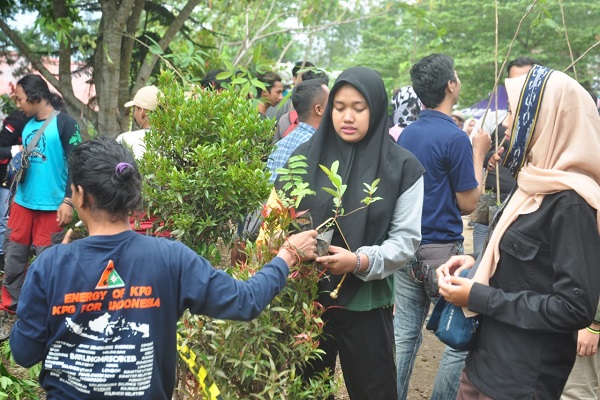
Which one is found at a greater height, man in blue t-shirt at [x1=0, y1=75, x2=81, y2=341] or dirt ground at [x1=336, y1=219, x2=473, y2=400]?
man in blue t-shirt at [x1=0, y1=75, x2=81, y2=341]

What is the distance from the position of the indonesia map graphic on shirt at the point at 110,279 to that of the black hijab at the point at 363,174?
1.17 metres

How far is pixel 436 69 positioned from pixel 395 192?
1318mm

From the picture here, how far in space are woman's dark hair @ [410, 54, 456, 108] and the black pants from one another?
1.50m

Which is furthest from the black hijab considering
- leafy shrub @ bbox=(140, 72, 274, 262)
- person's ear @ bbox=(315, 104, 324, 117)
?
person's ear @ bbox=(315, 104, 324, 117)

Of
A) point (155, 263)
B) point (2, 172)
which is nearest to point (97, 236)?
point (155, 263)

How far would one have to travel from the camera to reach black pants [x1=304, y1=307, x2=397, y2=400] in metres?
3.22

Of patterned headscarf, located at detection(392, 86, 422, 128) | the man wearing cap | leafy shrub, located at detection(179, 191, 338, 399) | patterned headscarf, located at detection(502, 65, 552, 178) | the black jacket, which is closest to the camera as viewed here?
the black jacket

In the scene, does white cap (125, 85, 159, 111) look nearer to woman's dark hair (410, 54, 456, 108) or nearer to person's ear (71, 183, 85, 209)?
woman's dark hair (410, 54, 456, 108)

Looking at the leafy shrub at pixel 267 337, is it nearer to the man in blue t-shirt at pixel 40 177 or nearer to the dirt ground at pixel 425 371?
the dirt ground at pixel 425 371

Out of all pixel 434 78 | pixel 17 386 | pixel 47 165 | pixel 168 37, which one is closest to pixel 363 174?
pixel 434 78

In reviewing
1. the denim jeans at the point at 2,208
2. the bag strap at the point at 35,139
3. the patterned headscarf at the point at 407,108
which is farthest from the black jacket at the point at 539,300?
the denim jeans at the point at 2,208

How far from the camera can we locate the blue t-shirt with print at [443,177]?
12.9 ft

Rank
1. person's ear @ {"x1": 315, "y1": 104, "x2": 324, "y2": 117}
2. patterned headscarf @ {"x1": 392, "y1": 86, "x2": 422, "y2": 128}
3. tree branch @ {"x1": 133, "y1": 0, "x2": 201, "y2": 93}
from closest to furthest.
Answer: person's ear @ {"x1": 315, "y1": 104, "x2": 324, "y2": 117}
patterned headscarf @ {"x1": 392, "y1": 86, "x2": 422, "y2": 128}
tree branch @ {"x1": 133, "y1": 0, "x2": 201, "y2": 93}

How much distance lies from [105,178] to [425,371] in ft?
12.8
